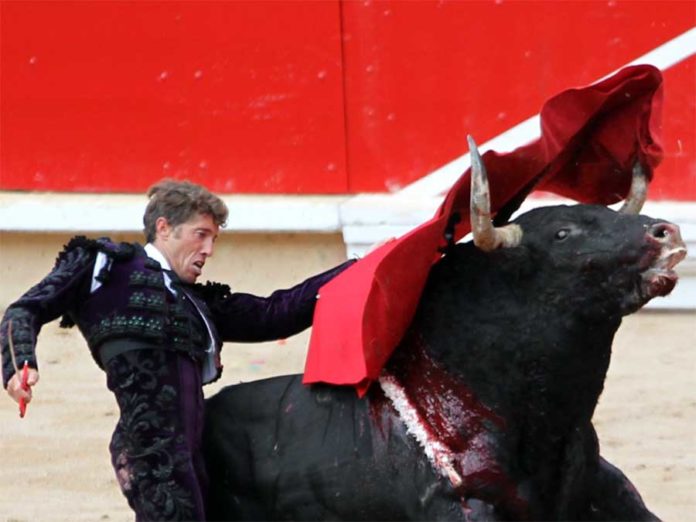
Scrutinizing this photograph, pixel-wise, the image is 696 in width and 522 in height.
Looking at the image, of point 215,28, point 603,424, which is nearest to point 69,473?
point 603,424

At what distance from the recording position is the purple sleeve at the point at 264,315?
5.29m

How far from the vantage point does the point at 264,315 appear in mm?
5301

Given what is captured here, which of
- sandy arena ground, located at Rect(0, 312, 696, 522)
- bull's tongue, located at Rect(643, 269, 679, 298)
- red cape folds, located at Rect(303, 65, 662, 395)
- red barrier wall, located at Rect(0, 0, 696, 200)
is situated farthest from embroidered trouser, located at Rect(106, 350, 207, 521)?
red barrier wall, located at Rect(0, 0, 696, 200)

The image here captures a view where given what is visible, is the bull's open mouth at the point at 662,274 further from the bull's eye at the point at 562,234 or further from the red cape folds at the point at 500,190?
the red cape folds at the point at 500,190

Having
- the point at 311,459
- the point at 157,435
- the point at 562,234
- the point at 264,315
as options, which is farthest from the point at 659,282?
the point at 157,435

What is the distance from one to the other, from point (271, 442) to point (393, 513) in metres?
0.40

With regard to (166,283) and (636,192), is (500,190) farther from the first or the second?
(166,283)

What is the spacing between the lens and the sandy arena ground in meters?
6.66

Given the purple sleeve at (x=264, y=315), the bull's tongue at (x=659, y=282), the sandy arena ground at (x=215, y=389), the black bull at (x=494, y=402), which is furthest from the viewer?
the sandy arena ground at (x=215, y=389)

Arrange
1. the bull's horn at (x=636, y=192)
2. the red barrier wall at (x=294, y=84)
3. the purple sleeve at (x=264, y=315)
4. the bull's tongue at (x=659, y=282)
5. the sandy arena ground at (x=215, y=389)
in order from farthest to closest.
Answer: the red barrier wall at (x=294, y=84) < the sandy arena ground at (x=215, y=389) < the purple sleeve at (x=264, y=315) < the bull's horn at (x=636, y=192) < the bull's tongue at (x=659, y=282)

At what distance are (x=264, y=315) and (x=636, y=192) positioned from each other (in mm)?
964

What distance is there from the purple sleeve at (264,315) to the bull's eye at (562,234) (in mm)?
663

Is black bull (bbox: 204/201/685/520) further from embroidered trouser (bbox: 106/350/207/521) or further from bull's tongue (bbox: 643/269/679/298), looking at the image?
embroidered trouser (bbox: 106/350/207/521)

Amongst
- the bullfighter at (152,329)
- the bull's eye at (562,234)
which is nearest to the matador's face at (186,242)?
the bullfighter at (152,329)
